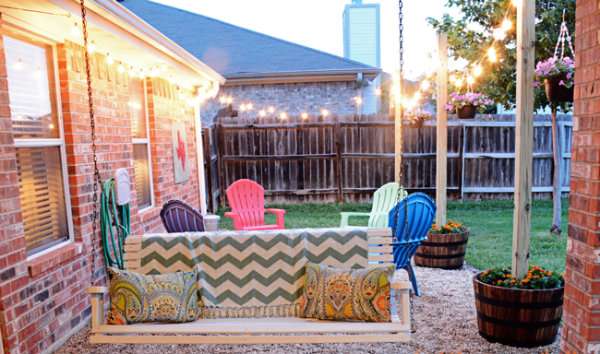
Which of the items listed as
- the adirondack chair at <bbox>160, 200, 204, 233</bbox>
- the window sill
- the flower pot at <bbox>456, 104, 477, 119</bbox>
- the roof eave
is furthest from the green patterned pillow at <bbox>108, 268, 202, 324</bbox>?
the roof eave

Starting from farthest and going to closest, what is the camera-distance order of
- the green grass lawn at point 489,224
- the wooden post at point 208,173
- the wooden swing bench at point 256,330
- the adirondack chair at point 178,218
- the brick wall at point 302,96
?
the brick wall at point 302,96 → the wooden post at point 208,173 → the green grass lawn at point 489,224 → the adirondack chair at point 178,218 → the wooden swing bench at point 256,330

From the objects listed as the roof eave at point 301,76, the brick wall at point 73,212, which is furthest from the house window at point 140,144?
the roof eave at point 301,76

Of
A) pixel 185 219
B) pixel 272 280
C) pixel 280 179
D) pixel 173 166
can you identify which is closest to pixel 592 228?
pixel 272 280

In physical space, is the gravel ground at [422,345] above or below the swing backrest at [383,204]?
below

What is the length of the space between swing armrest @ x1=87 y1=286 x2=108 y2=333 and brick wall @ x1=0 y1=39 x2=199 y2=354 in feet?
1.68

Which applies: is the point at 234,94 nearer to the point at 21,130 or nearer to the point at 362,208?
the point at 362,208

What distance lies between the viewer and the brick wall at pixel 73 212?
262 centimetres

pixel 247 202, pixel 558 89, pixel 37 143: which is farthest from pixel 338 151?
pixel 37 143

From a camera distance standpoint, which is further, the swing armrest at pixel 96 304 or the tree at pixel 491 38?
the tree at pixel 491 38

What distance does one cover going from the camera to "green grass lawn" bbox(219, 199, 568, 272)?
493cm

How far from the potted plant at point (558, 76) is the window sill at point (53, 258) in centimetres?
396

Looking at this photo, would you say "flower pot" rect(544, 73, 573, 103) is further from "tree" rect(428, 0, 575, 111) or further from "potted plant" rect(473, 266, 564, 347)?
"tree" rect(428, 0, 575, 111)

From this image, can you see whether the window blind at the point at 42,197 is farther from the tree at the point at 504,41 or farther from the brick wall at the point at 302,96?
the brick wall at the point at 302,96

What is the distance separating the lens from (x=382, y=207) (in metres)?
5.14
